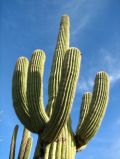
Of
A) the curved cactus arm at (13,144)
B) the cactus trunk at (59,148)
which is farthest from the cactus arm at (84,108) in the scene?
the curved cactus arm at (13,144)

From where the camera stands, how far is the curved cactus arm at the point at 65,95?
6.36 meters

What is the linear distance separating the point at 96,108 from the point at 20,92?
5.09 ft

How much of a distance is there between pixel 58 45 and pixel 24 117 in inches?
76.7

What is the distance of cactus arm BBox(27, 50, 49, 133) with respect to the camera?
6688mm

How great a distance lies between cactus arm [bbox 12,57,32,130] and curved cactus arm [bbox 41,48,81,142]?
53 centimetres

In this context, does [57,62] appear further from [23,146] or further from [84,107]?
[23,146]

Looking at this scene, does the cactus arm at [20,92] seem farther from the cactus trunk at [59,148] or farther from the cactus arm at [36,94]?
the cactus trunk at [59,148]

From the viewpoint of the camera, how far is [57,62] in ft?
25.1

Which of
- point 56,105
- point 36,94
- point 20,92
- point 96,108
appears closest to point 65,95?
point 56,105

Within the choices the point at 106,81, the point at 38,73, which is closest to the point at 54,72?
the point at 38,73

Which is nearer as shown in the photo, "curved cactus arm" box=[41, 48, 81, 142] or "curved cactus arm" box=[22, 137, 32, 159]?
"curved cactus arm" box=[41, 48, 81, 142]

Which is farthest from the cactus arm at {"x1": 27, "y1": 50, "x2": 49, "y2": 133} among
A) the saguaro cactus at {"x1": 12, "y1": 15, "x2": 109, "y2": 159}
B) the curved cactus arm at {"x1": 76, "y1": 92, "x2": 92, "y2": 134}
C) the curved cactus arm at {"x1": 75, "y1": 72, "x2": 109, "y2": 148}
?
the curved cactus arm at {"x1": 76, "y1": 92, "x2": 92, "y2": 134}

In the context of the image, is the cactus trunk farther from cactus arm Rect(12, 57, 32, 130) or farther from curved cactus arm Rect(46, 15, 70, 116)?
curved cactus arm Rect(46, 15, 70, 116)

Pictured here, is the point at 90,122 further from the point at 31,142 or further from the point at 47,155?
the point at 31,142
